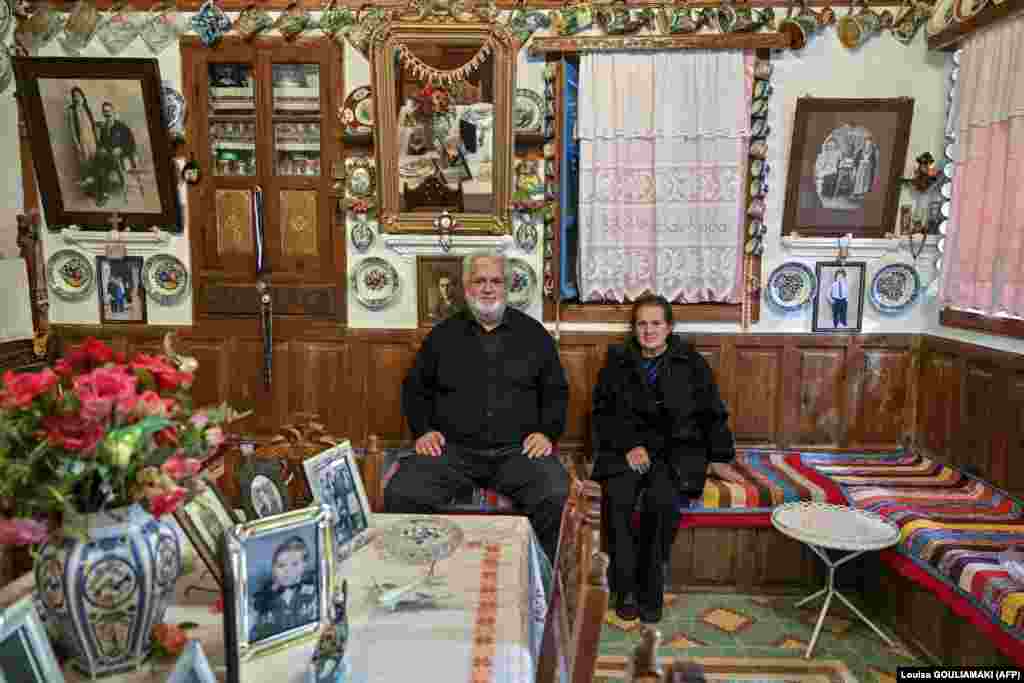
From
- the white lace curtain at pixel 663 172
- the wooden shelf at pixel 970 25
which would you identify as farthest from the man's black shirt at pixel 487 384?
the wooden shelf at pixel 970 25

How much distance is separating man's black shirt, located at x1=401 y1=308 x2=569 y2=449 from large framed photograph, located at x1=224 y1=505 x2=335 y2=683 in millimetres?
1863

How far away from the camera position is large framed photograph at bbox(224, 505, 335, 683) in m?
1.15

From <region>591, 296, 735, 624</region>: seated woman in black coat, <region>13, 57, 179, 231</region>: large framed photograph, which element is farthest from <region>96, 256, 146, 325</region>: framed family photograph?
<region>591, 296, 735, 624</region>: seated woman in black coat

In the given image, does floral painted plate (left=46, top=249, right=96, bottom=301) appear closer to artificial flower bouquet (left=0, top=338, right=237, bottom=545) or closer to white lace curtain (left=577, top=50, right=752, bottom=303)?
white lace curtain (left=577, top=50, right=752, bottom=303)

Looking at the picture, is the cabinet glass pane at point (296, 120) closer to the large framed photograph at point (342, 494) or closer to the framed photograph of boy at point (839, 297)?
the large framed photograph at point (342, 494)

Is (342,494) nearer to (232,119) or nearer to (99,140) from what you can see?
(232,119)

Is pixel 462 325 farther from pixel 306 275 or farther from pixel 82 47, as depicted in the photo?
pixel 82 47

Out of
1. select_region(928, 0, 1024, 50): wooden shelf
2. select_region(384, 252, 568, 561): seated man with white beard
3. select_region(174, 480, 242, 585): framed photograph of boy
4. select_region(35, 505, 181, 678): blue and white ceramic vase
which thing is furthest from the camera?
select_region(384, 252, 568, 561): seated man with white beard

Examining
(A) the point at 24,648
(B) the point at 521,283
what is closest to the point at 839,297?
(B) the point at 521,283

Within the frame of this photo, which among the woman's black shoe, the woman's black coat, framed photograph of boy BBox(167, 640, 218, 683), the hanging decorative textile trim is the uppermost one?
the hanging decorative textile trim

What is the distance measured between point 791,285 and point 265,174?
274 cm

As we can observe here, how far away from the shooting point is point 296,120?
141 inches

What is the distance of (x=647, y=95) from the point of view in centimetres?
346

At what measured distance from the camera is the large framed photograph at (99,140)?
3488 millimetres
